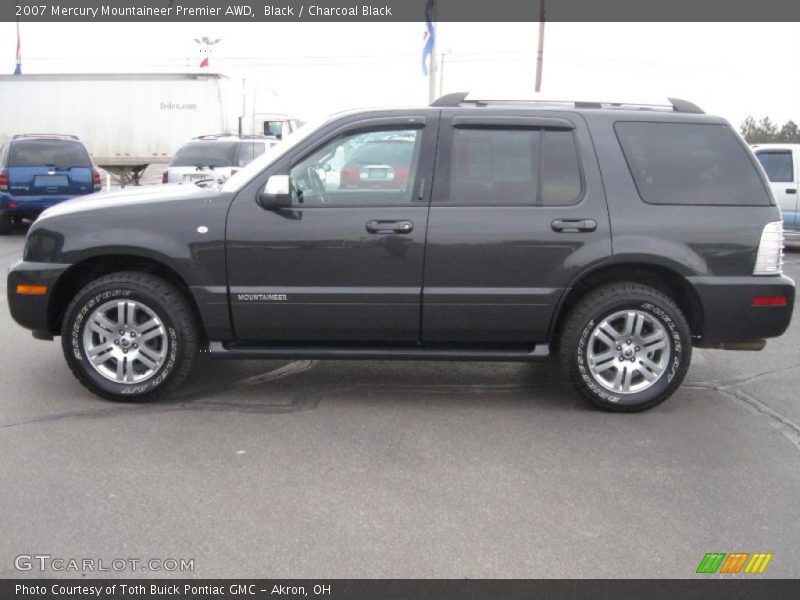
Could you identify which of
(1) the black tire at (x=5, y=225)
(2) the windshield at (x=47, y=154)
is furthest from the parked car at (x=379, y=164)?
(1) the black tire at (x=5, y=225)

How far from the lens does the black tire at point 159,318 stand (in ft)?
17.5

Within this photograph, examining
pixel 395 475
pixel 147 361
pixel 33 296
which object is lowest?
pixel 395 475

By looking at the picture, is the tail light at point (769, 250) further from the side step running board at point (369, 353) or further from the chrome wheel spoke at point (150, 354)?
the chrome wheel spoke at point (150, 354)

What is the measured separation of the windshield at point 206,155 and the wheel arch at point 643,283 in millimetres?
10883

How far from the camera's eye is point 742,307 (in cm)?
528

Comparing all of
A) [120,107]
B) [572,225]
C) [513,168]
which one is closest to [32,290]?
[513,168]

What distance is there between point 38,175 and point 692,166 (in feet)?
40.5

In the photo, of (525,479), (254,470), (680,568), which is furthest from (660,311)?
(254,470)

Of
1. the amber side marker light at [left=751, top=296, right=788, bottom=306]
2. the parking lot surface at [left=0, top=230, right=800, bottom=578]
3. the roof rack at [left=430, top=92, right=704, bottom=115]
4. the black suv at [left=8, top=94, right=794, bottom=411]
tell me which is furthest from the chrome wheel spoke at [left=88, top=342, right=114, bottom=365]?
the amber side marker light at [left=751, top=296, right=788, bottom=306]

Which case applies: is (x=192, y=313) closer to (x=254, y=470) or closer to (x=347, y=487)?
(x=254, y=470)

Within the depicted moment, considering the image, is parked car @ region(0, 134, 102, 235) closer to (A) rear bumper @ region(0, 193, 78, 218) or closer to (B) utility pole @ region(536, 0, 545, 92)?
(A) rear bumper @ region(0, 193, 78, 218)

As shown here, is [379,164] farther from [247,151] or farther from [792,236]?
[792,236]

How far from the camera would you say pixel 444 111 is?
5.38m

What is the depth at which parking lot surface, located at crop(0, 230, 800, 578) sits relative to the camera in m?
3.52
